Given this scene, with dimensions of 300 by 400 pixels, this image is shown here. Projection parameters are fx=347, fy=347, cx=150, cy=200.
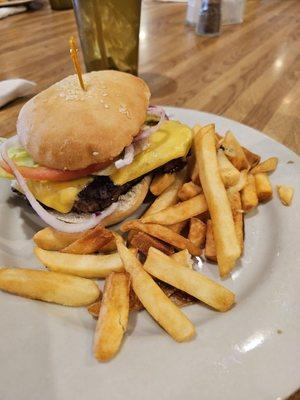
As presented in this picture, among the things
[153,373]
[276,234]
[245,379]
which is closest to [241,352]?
[245,379]

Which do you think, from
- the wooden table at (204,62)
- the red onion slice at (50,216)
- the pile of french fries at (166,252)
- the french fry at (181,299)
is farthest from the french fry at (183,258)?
the wooden table at (204,62)

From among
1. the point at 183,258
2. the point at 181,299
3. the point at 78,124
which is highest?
the point at 78,124

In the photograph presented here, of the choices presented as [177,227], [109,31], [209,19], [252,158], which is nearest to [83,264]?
[177,227]

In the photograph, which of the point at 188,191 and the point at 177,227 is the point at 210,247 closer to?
the point at 177,227

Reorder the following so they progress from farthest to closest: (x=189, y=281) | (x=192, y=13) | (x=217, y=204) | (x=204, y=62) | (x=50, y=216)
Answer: (x=192, y=13) < (x=204, y=62) < (x=50, y=216) < (x=217, y=204) < (x=189, y=281)

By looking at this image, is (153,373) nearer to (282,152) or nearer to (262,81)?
(282,152)

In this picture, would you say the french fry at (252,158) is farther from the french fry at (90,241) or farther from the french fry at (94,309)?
the french fry at (94,309)
